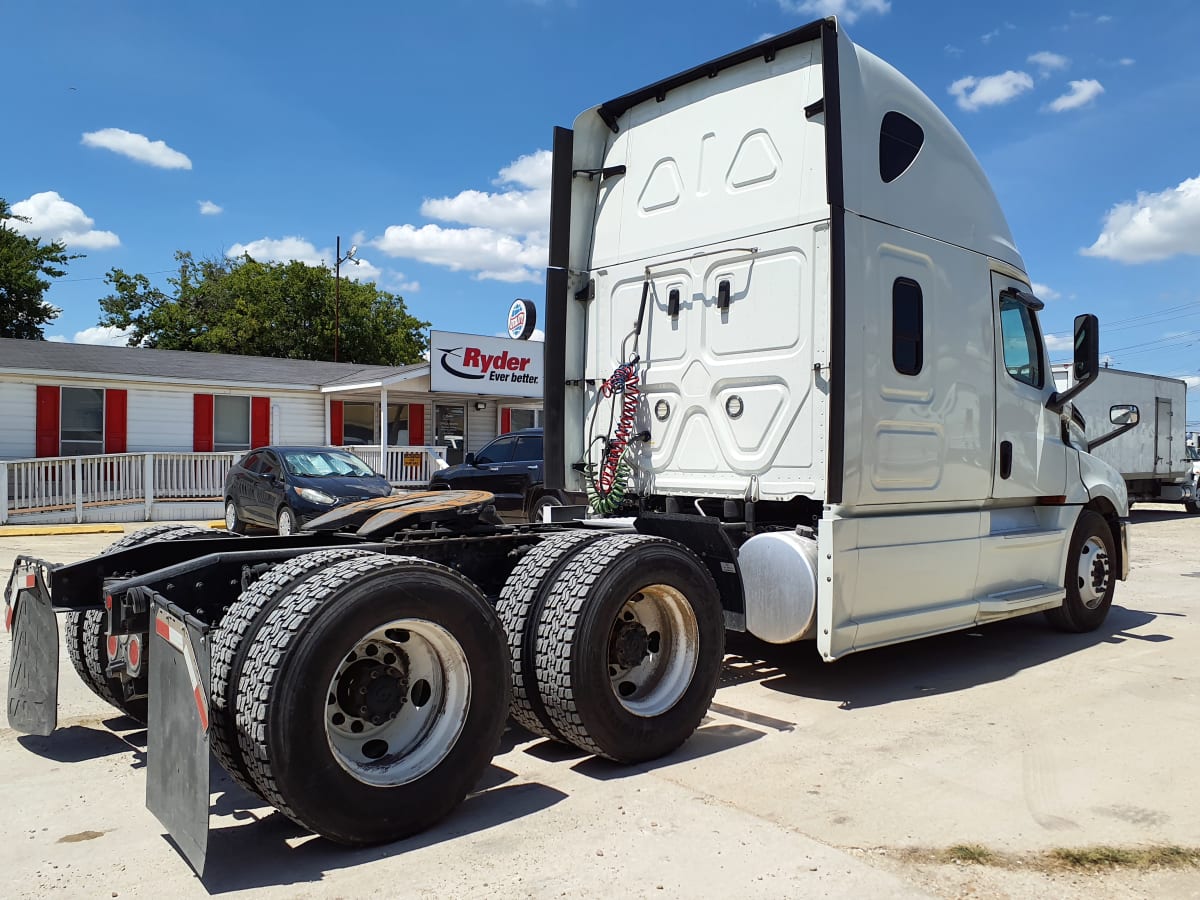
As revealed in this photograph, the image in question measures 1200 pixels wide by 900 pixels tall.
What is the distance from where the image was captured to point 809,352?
5.25m

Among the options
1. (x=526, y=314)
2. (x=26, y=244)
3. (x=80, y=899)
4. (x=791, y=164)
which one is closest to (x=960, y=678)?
(x=791, y=164)

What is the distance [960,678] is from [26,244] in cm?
4254

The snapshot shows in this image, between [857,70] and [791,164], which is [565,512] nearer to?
[791,164]

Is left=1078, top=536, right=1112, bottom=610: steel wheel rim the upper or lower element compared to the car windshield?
lower

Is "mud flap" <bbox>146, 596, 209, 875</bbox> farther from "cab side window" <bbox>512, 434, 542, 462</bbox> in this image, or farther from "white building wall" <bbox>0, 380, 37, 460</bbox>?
"white building wall" <bbox>0, 380, 37, 460</bbox>

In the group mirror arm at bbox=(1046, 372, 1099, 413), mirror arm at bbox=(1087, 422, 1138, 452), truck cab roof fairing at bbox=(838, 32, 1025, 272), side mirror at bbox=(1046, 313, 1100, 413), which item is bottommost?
mirror arm at bbox=(1087, 422, 1138, 452)

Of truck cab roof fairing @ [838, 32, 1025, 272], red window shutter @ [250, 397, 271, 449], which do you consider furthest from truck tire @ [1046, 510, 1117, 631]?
red window shutter @ [250, 397, 271, 449]

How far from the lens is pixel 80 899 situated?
295cm

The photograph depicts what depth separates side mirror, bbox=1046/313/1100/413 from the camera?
668cm

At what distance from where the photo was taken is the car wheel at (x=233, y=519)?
16.2 meters

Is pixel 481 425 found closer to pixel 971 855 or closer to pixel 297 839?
pixel 297 839

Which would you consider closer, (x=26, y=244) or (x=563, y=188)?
(x=563, y=188)

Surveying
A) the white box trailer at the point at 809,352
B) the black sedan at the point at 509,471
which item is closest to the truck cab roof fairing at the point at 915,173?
the white box trailer at the point at 809,352

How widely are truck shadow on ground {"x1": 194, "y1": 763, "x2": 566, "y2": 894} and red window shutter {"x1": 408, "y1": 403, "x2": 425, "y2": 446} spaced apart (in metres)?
22.0
